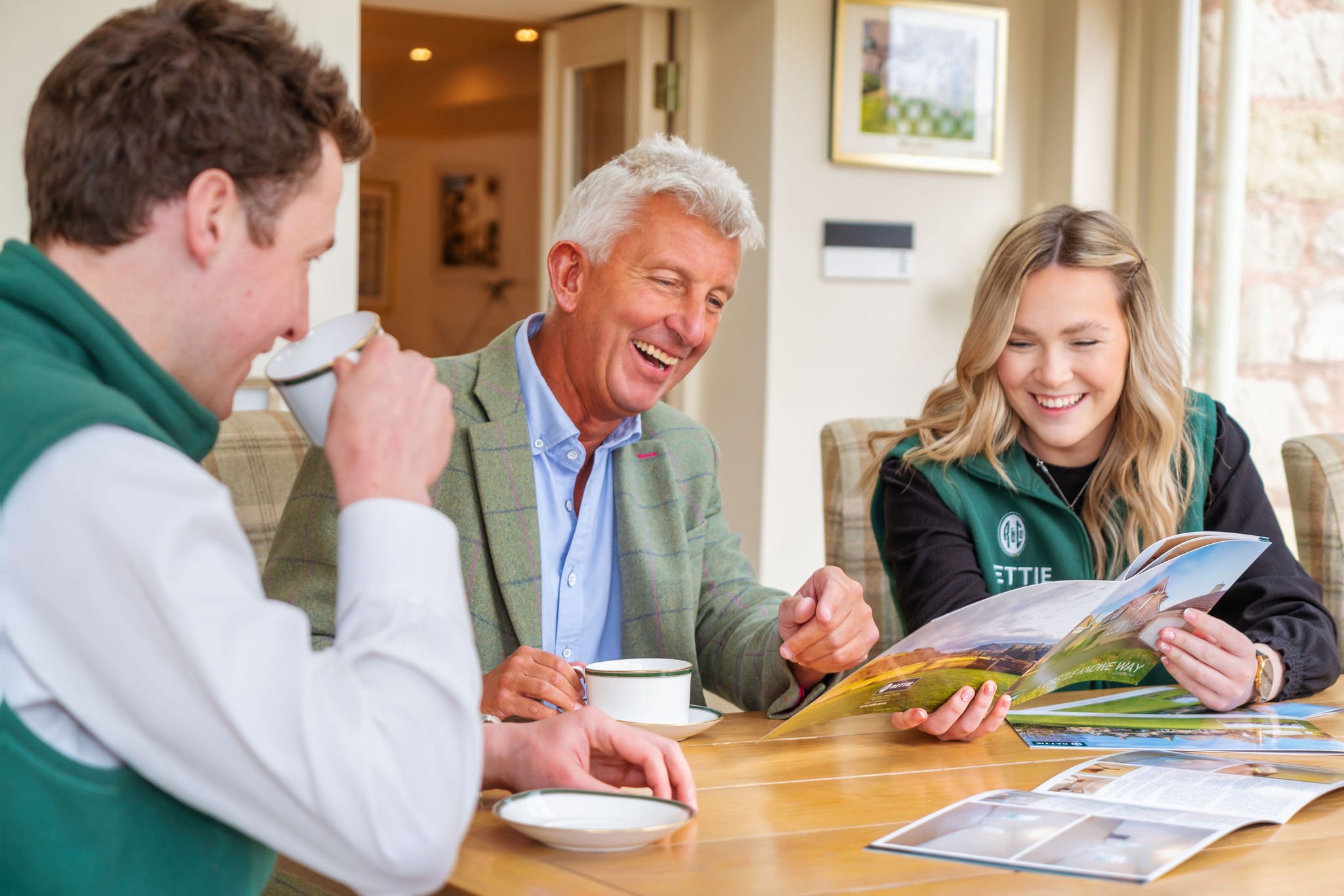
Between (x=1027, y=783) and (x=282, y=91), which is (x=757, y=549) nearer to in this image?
(x=1027, y=783)

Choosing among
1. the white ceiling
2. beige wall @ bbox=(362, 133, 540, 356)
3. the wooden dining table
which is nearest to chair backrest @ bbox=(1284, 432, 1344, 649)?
the wooden dining table

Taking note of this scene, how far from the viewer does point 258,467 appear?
1669mm

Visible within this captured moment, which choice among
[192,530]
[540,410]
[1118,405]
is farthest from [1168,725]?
[192,530]

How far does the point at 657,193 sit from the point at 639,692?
2.29ft

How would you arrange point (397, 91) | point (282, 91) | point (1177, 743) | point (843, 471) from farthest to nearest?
point (397, 91) → point (843, 471) → point (1177, 743) → point (282, 91)

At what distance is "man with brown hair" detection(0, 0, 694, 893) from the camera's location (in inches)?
28.8

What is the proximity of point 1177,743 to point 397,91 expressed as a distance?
699cm

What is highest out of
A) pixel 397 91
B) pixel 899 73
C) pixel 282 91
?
pixel 397 91

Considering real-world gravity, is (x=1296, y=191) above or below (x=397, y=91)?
below

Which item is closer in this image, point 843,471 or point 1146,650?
point 1146,650

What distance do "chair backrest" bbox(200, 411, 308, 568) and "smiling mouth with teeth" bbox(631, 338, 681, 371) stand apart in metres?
0.44

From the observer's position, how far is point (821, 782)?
48.9 inches

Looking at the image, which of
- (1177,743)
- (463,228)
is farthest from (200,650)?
(463,228)

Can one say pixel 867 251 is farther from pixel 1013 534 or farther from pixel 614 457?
pixel 614 457
